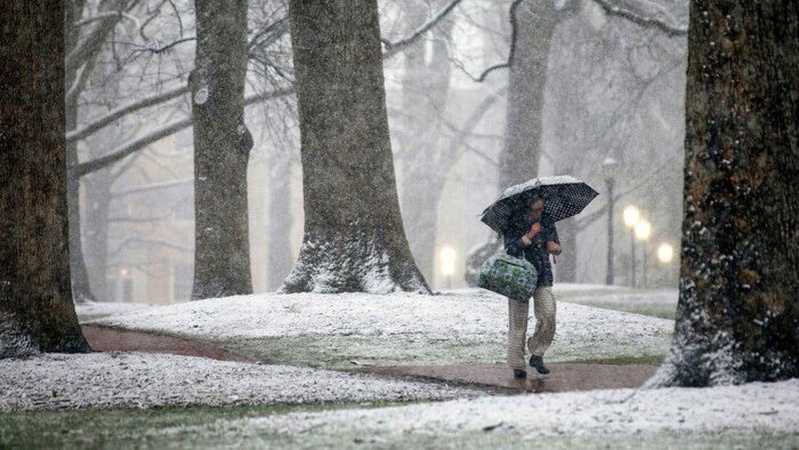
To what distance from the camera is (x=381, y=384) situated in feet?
32.3

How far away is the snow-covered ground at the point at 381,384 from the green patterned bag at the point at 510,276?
0.86 m

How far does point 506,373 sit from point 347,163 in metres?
5.95

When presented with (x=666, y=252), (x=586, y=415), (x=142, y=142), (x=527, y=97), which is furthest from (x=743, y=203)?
(x=666, y=252)

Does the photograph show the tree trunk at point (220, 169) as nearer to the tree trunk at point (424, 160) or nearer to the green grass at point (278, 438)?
the green grass at point (278, 438)

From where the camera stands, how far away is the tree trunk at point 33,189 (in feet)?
36.4

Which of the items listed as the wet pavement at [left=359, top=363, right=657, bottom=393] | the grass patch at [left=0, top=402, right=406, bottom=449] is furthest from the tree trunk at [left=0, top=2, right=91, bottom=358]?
the wet pavement at [left=359, top=363, right=657, bottom=393]

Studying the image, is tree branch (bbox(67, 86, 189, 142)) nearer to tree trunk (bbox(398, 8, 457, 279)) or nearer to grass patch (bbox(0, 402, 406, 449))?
tree trunk (bbox(398, 8, 457, 279))

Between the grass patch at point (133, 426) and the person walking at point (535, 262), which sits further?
the person walking at point (535, 262)

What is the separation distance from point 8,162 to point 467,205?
51627 mm

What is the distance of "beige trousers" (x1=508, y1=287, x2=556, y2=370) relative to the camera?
10125mm

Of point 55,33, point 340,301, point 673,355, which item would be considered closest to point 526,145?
point 340,301

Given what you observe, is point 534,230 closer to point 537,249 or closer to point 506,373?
point 537,249

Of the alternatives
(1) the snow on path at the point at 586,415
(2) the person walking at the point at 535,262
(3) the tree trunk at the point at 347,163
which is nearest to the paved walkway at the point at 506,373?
(2) the person walking at the point at 535,262

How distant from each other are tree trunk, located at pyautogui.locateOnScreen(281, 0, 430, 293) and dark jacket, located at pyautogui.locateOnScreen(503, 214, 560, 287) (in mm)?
5816
